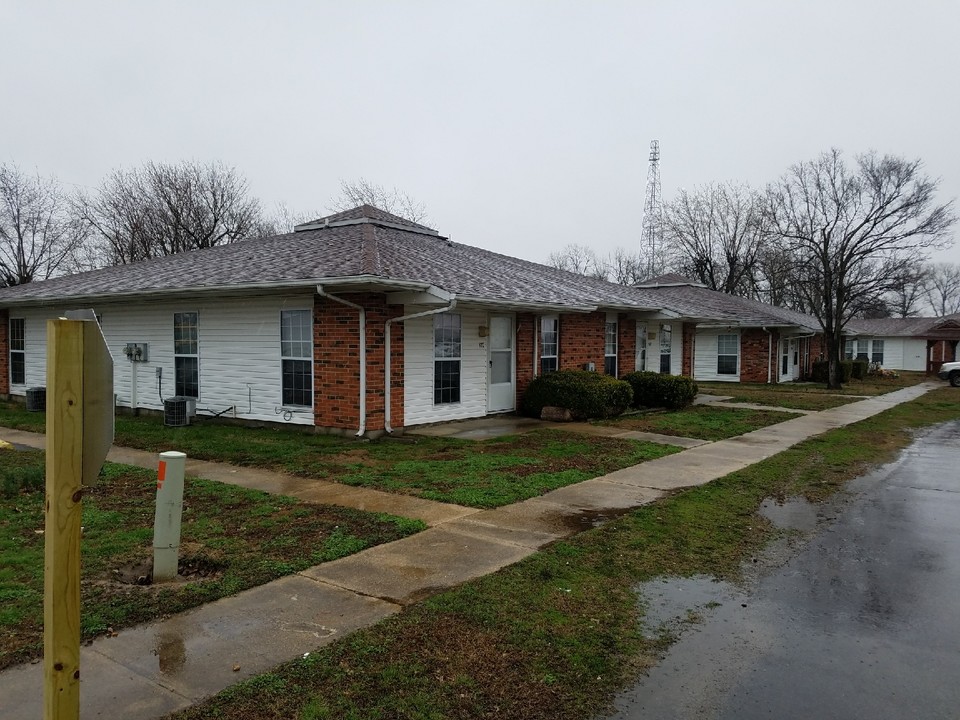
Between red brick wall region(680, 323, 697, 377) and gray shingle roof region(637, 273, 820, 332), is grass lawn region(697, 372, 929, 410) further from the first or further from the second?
gray shingle roof region(637, 273, 820, 332)

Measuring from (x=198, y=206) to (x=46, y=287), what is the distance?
22.7 metres

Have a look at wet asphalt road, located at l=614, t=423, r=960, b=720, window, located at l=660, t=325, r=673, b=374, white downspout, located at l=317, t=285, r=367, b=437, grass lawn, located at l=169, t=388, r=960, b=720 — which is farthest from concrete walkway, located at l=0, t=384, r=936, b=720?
window, located at l=660, t=325, r=673, b=374

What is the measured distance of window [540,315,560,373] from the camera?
16.0 m

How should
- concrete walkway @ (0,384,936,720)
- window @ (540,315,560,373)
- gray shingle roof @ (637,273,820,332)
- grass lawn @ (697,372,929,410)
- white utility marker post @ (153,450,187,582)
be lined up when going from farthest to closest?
gray shingle roof @ (637,273,820,332) → grass lawn @ (697,372,929,410) → window @ (540,315,560,373) → white utility marker post @ (153,450,187,582) → concrete walkway @ (0,384,936,720)

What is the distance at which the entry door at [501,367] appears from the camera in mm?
14711

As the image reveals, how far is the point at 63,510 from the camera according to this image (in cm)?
245

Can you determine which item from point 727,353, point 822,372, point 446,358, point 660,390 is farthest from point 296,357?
point 822,372

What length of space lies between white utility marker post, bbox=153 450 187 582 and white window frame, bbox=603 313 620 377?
1457 centimetres

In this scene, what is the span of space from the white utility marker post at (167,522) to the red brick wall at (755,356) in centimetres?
2685

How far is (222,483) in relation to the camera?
8.17m

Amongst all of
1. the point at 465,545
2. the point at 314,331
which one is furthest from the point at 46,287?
the point at 465,545

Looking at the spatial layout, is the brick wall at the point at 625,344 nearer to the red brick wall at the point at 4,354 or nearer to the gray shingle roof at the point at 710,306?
the gray shingle roof at the point at 710,306

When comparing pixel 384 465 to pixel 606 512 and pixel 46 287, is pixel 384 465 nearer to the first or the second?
pixel 606 512

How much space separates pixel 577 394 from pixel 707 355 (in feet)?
54.5
